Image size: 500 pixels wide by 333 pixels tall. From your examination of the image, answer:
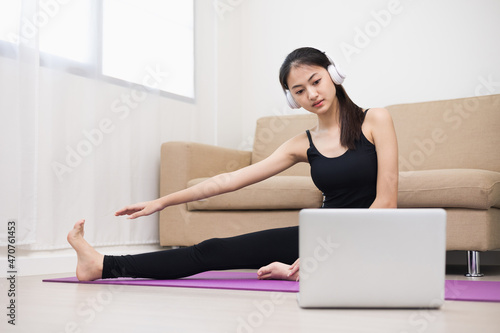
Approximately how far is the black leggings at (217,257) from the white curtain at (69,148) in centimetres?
70

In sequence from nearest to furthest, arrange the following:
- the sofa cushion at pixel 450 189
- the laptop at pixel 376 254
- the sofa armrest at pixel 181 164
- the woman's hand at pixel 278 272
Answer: the laptop at pixel 376 254, the woman's hand at pixel 278 272, the sofa cushion at pixel 450 189, the sofa armrest at pixel 181 164

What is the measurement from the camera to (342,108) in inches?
74.7

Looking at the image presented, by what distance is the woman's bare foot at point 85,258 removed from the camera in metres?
1.95

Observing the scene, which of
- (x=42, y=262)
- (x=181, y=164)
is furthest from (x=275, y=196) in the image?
(x=42, y=262)

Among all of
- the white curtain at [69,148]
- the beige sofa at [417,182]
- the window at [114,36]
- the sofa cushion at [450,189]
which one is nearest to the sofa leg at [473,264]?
the beige sofa at [417,182]

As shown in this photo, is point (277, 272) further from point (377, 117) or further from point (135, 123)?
point (135, 123)

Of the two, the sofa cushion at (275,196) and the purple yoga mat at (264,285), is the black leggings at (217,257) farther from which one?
the sofa cushion at (275,196)

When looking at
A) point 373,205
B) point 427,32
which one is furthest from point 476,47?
point 373,205

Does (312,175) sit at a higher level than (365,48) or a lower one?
lower

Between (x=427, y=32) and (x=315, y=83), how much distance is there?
6.32ft

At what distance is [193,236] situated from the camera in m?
2.87

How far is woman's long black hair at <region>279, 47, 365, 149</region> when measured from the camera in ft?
5.97

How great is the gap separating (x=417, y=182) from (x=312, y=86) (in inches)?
32.5

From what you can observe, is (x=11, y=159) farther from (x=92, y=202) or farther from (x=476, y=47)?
(x=476, y=47)
